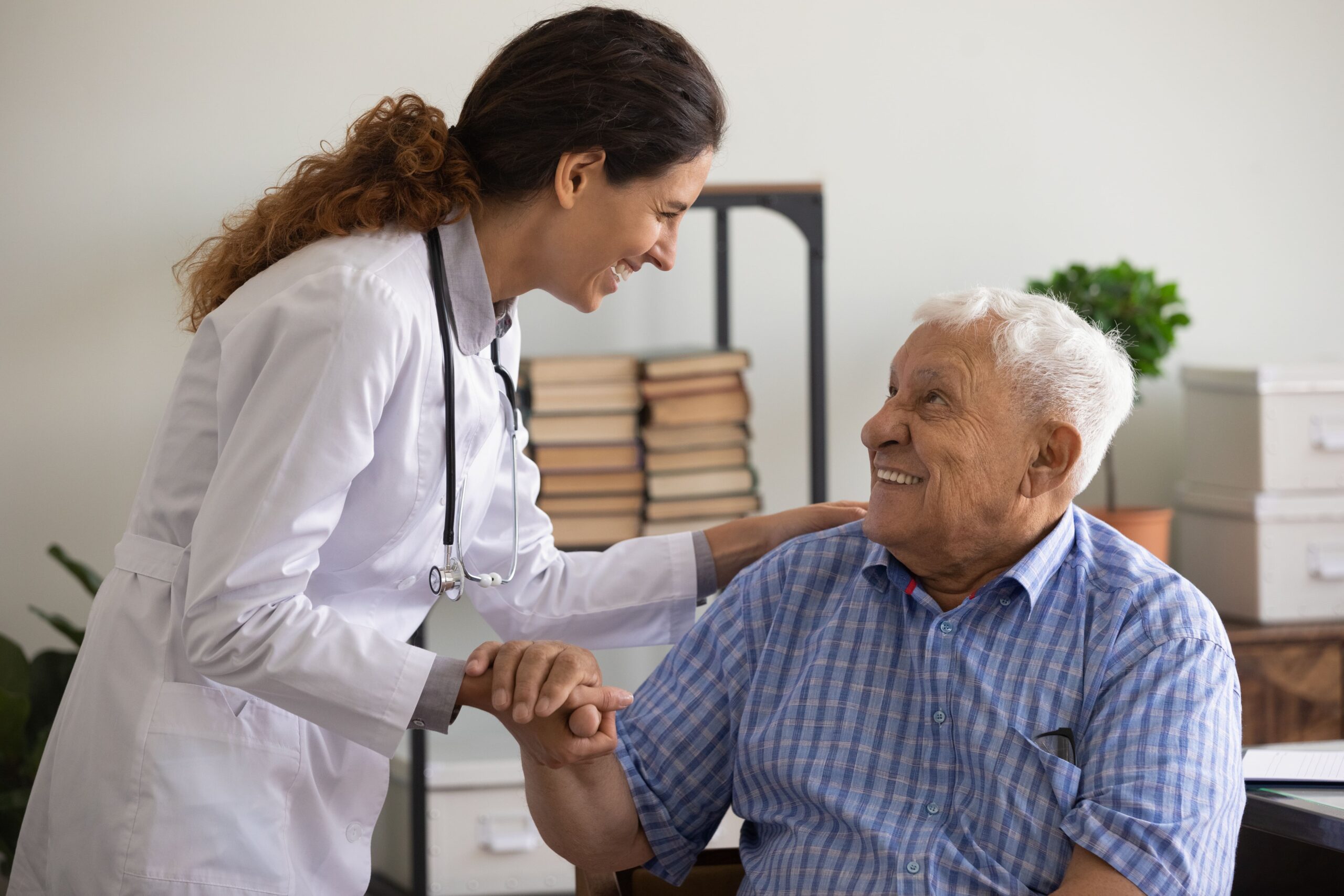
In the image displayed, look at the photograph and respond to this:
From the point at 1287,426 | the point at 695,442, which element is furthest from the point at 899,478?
the point at 1287,426

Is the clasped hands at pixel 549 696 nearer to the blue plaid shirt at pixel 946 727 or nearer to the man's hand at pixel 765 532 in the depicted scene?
the blue plaid shirt at pixel 946 727

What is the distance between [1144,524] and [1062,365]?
4.81ft

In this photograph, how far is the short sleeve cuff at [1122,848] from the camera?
3.89 ft

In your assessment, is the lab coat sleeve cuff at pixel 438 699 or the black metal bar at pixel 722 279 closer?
the lab coat sleeve cuff at pixel 438 699

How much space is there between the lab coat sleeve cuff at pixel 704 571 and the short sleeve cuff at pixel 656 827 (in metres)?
0.23

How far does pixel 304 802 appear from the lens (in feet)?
4.35

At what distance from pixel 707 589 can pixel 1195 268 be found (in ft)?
6.78

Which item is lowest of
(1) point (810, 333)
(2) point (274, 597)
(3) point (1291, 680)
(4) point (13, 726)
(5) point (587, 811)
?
(3) point (1291, 680)

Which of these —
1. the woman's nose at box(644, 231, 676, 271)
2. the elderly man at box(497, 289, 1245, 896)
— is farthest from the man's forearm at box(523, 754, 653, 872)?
the woman's nose at box(644, 231, 676, 271)

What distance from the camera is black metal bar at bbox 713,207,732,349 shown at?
2816 mm

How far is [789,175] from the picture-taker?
2914 mm

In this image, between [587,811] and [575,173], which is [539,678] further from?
[575,173]

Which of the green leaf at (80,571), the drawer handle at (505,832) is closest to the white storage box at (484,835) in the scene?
the drawer handle at (505,832)

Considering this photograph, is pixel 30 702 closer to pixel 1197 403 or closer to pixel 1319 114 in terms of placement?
pixel 1197 403
